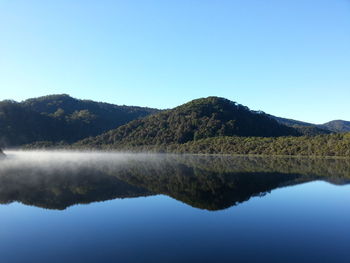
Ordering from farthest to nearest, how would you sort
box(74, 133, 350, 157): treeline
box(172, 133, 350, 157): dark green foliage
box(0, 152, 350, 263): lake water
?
1. box(74, 133, 350, 157): treeline
2. box(172, 133, 350, 157): dark green foliage
3. box(0, 152, 350, 263): lake water

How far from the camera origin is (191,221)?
2056cm

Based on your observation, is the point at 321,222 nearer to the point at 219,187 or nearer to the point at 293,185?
the point at 219,187

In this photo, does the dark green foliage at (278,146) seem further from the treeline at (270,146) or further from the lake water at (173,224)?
the lake water at (173,224)

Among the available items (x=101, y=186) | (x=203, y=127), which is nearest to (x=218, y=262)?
(x=101, y=186)

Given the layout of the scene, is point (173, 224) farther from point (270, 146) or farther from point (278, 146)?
point (270, 146)

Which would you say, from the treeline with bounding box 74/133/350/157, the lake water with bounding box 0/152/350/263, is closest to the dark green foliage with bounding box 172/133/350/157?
the treeline with bounding box 74/133/350/157

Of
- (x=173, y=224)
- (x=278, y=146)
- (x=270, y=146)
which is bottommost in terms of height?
(x=173, y=224)

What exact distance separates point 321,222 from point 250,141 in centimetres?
12580

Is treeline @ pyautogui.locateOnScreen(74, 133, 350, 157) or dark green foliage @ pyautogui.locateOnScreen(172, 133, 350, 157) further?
treeline @ pyautogui.locateOnScreen(74, 133, 350, 157)

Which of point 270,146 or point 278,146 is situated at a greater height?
point 278,146

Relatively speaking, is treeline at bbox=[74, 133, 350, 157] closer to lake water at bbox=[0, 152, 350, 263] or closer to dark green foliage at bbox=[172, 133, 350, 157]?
dark green foliage at bbox=[172, 133, 350, 157]

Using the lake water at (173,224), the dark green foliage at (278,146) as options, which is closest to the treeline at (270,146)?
the dark green foliage at (278,146)

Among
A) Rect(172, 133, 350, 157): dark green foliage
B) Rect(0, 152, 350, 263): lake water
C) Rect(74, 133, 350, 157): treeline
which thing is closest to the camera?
Rect(0, 152, 350, 263): lake water

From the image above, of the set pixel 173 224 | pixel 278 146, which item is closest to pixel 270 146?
pixel 278 146
